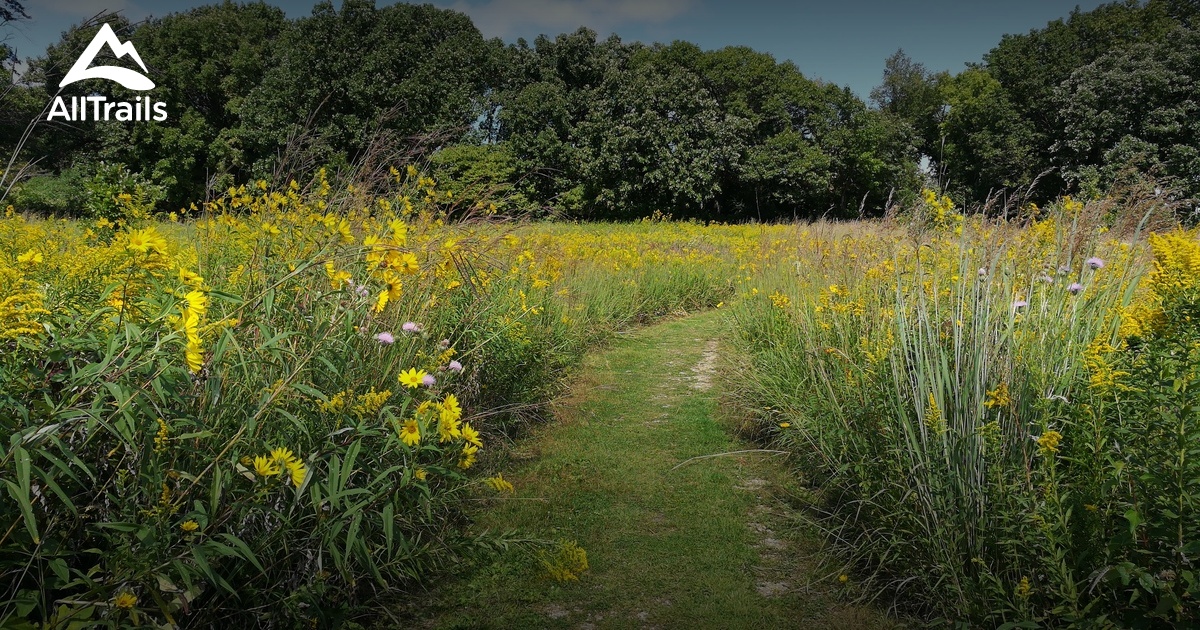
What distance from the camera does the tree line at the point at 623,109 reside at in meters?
24.5

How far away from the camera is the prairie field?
5.92 feet

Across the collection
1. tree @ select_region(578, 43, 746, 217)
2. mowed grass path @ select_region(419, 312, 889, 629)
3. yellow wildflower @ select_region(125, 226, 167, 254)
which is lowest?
mowed grass path @ select_region(419, 312, 889, 629)

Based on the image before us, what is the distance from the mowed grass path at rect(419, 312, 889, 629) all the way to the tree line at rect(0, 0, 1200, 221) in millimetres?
19525

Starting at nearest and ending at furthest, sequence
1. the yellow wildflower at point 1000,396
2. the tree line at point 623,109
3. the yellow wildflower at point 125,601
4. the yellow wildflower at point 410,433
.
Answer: the yellow wildflower at point 125,601
the yellow wildflower at point 410,433
the yellow wildflower at point 1000,396
the tree line at point 623,109

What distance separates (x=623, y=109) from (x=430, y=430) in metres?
26.9

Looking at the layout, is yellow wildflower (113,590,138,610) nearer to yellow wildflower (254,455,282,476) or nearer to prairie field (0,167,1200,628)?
prairie field (0,167,1200,628)

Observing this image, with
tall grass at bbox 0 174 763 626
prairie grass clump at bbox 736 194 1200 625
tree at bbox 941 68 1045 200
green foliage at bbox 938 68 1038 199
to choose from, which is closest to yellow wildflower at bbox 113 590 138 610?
tall grass at bbox 0 174 763 626

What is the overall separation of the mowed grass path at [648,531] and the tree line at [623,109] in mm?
19525

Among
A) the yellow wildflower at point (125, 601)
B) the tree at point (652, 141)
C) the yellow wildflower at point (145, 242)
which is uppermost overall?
the tree at point (652, 141)

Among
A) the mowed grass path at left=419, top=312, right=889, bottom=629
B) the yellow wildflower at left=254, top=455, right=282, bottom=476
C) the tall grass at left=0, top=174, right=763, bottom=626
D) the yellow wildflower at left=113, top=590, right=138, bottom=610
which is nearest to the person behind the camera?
the yellow wildflower at left=113, top=590, right=138, bottom=610

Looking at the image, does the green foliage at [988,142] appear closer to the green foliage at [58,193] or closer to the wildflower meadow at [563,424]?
the wildflower meadow at [563,424]

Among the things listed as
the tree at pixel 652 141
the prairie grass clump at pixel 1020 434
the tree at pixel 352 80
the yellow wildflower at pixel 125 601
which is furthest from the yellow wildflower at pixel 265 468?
the tree at pixel 652 141

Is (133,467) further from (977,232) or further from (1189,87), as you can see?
(1189,87)

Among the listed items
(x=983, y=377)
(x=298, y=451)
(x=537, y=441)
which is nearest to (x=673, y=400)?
(x=537, y=441)
